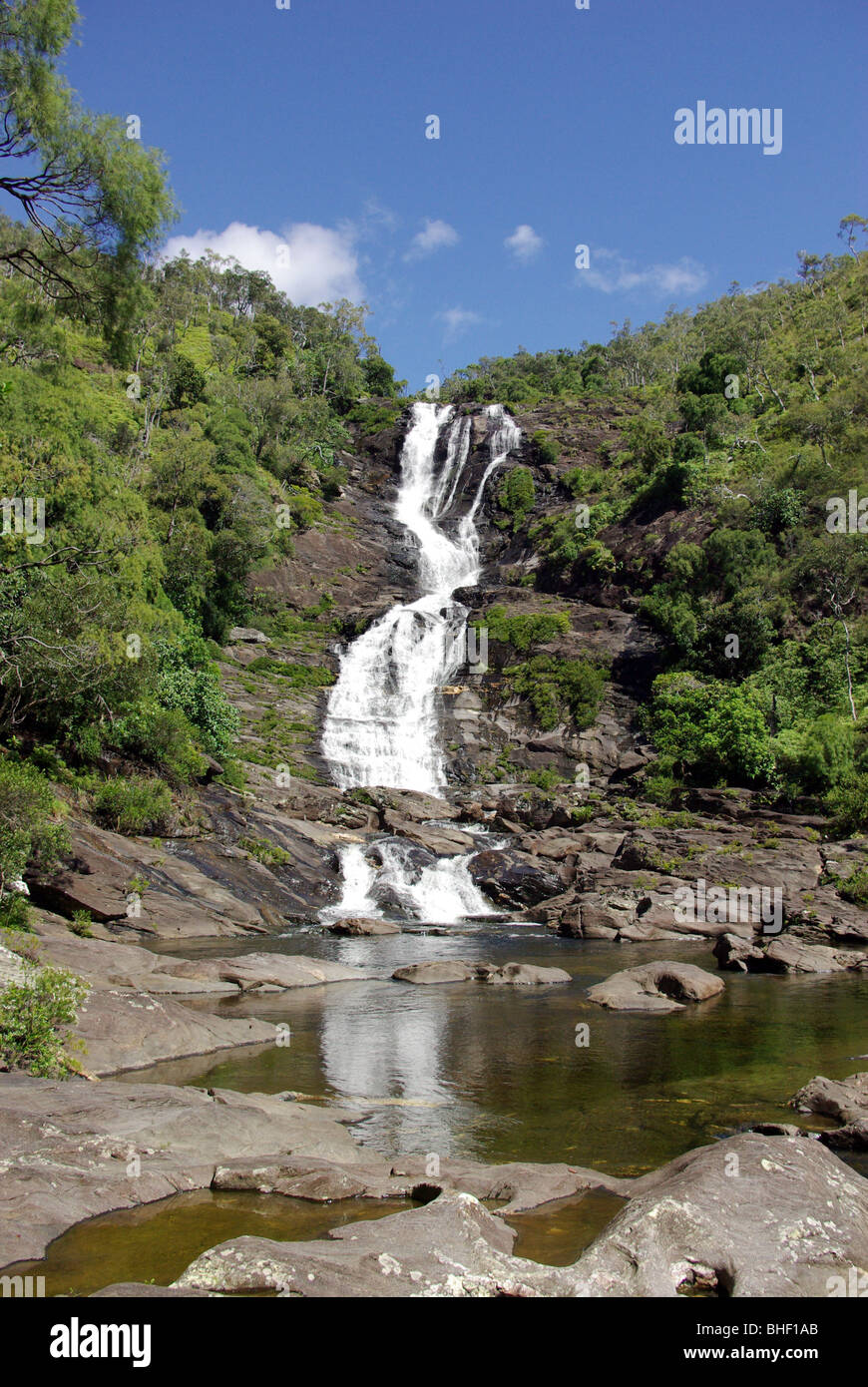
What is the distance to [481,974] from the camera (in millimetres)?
22094

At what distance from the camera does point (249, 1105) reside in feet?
34.4

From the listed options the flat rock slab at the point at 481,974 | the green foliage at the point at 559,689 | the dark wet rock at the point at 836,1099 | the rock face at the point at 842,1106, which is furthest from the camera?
the green foliage at the point at 559,689

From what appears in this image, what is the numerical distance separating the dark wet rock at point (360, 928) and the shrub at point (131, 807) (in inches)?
287

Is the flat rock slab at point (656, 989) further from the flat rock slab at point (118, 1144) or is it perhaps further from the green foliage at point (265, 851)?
the green foliage at point (265, 851)

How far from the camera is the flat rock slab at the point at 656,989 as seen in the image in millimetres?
18719

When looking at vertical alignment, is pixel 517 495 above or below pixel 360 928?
above

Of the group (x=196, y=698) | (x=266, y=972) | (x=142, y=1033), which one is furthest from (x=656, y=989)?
(x=196, y=698)

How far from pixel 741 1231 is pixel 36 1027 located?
29.0 ft

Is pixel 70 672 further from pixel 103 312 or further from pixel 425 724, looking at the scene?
pixel 425 724

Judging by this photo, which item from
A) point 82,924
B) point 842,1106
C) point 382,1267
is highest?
point 382,1267

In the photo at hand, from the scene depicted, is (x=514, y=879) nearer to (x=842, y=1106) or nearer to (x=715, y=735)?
(x=715, y=735)

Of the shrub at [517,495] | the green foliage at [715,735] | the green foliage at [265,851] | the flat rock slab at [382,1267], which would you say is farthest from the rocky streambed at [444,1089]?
the shrub at [517,495]

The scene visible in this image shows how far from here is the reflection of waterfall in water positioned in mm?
33406
